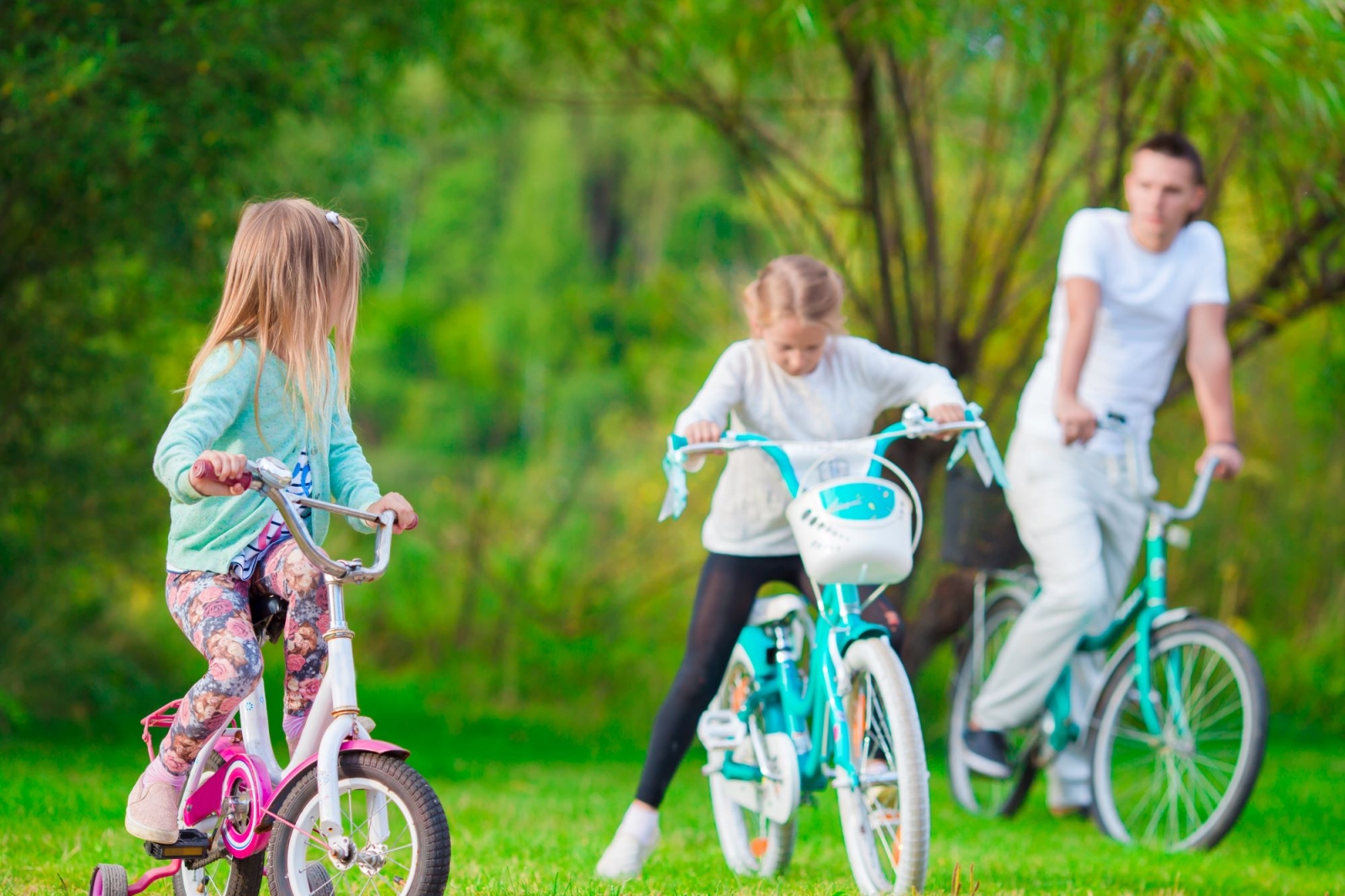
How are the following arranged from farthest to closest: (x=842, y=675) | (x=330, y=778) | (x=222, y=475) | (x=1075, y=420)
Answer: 1. (x=1075, y=420)
2. (x=842, y=675)
3. (x=330, y=778)
4. (x=222, y=475)

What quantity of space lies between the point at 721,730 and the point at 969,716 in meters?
1.66

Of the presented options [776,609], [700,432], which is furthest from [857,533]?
[776,609]

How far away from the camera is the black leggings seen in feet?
11.4

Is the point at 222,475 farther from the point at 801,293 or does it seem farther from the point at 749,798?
the point at 749,798

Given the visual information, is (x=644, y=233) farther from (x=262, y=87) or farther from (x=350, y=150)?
(x=262, y=87)

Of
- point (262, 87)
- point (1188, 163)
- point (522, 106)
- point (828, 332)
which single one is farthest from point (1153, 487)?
point (522, 106)

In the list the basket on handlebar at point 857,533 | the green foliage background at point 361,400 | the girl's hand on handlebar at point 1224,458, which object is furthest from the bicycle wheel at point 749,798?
the green foliage background at point 361,400

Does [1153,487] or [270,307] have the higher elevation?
[270,307]

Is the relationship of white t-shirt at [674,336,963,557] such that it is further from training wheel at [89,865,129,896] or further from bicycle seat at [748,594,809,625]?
training wheel at [89,865,129,896]

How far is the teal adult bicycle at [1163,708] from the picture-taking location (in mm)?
3963

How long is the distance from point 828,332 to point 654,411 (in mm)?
8273

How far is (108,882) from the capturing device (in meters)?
2.76

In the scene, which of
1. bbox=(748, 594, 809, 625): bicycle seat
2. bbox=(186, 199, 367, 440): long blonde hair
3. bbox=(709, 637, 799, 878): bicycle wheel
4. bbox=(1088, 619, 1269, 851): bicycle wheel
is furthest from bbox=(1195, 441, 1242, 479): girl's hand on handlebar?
bbox=(186, 199, 367, 440): long blonde hair

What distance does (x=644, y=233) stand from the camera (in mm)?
20266
